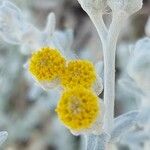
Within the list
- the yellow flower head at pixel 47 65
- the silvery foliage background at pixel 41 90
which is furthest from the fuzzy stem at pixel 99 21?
the silvery foliage background at pixel 41 90

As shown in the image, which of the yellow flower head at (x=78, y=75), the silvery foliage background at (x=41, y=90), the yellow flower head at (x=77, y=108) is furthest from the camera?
the silvery foliage background at (x=41, y=90)

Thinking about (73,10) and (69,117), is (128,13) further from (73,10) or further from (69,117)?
(73,10)

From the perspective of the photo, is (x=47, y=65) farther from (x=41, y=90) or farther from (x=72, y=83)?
(x=41, y=90)

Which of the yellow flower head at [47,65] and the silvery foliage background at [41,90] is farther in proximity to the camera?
the silvery foliage background at [41,90]

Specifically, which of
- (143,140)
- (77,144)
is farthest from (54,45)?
(77,144)

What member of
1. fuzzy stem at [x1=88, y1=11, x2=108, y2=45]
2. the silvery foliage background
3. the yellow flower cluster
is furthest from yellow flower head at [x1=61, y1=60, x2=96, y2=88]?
the silvery foliage background

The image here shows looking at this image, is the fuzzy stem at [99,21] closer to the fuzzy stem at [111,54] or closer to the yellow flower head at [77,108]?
the fuzzy stem at [111,54]
